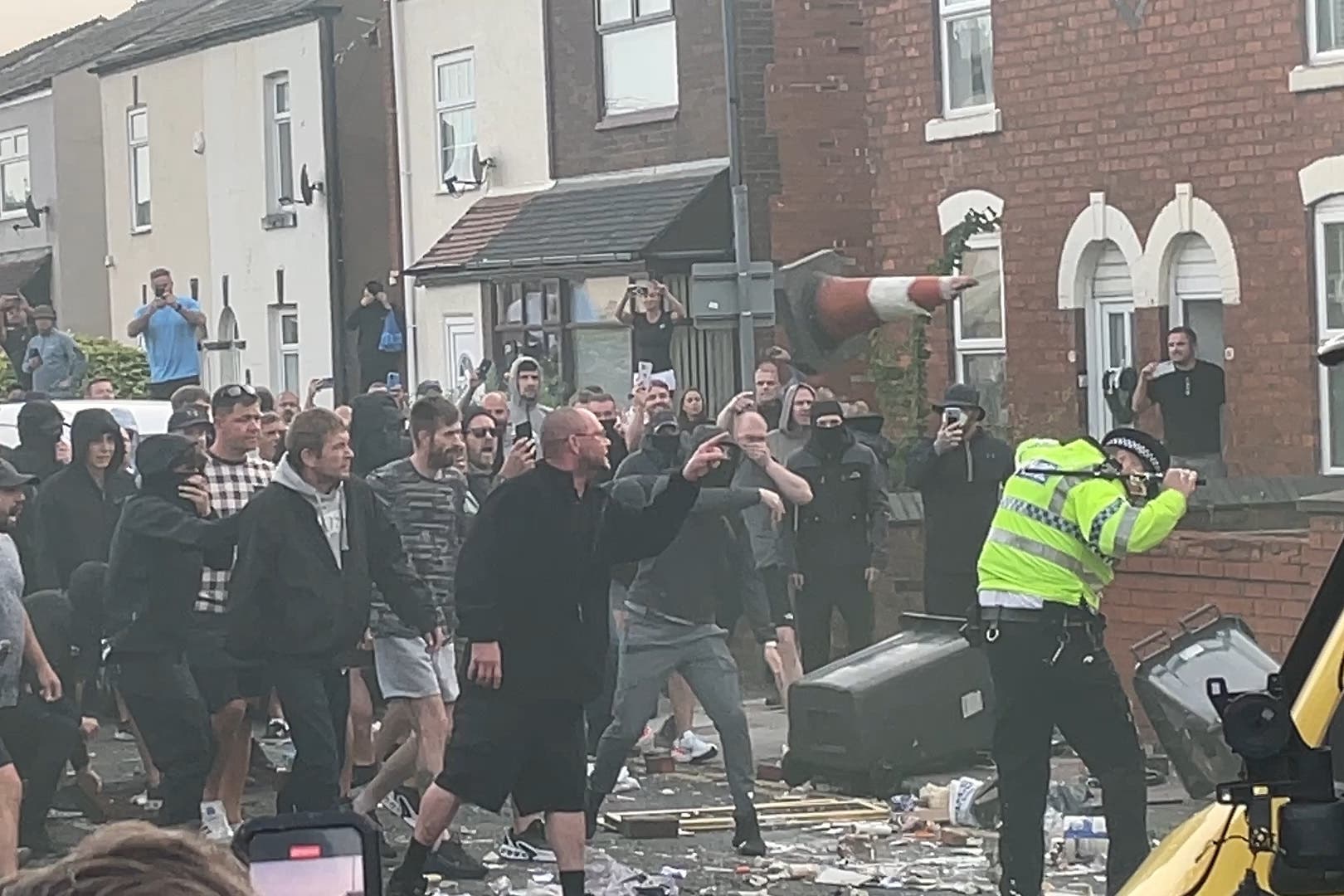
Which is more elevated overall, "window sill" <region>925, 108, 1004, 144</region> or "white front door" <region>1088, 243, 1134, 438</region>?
"window sill" <region>925, 108, 1004, 144</region>

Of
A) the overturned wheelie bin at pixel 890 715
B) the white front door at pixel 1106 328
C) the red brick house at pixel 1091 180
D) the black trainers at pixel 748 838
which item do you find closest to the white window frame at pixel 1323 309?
A: the red brick house at pixel 1091 180

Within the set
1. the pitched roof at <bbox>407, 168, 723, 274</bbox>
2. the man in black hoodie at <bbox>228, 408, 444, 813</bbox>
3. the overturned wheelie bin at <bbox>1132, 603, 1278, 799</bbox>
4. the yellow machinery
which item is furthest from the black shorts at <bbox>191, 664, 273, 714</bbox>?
the pitched roof at <bbox>407, 168, 723, 274</bbox>

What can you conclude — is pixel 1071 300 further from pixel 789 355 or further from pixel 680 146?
pixel 680 146

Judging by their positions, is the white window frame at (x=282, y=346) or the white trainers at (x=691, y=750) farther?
the white window frame at (x=282, y=346)

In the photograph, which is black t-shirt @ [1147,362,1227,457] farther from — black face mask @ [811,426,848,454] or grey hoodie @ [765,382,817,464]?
black face mask @ [811,426,848,454]

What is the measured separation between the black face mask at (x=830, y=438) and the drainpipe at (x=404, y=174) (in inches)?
514

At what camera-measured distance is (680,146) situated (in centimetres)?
2222

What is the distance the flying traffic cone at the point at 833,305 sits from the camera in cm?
1800

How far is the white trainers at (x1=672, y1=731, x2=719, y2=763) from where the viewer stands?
527 inches

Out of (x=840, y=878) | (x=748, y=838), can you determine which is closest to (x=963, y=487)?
(x=748, y=838)

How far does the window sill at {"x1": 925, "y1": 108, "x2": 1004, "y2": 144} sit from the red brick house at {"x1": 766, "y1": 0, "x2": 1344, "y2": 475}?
0.07ft

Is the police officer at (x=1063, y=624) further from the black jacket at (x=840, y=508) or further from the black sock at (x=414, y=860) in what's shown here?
the black jacket at (x=840, y=508)

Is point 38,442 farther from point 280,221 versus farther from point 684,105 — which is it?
point 280,221

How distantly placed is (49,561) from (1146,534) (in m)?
6.09
